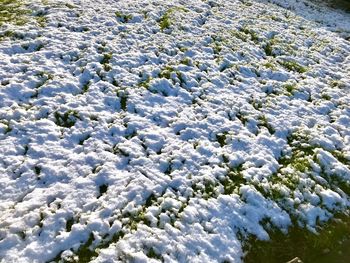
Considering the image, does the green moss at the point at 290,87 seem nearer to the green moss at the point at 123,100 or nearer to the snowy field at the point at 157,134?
the snowy field at the point at 157,134

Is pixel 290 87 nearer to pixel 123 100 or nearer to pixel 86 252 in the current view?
pixel 123 100

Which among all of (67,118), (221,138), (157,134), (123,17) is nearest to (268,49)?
(123,17)

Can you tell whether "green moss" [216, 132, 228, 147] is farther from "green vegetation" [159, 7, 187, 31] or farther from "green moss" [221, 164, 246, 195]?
"green vegetation" [159, 7, 187, 31]

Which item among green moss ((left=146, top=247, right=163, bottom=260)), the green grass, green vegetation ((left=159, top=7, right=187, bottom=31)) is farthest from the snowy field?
the green grass

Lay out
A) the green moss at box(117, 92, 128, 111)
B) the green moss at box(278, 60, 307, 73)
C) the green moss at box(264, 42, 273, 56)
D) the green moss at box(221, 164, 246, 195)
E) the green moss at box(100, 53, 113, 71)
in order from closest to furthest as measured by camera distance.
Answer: the green moss at box(221, 164, 246, 195)
the green moss at box(117, 92, 128, 111)
the green moss at box(100, 53, 113, 71)
the green moss at box(278, 60, 307, 73)
the green moss at box(264, 42, 273, 56)

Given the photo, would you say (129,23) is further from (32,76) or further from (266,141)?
(266,141)

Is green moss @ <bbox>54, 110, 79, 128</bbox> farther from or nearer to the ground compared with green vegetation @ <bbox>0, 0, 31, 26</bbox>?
nearer to the ground

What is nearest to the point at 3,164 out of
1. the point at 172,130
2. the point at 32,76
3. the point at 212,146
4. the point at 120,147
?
the point at 120,147

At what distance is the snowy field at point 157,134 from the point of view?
8.84 meters

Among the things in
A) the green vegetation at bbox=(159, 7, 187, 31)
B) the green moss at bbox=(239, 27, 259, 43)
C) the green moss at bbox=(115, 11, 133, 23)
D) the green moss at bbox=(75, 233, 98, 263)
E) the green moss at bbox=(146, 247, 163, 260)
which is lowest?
the green moss at bbox=(75, 233, 98, 263)

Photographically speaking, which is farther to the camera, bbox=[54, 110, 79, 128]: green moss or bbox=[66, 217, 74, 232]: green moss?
bbox=[54, 110, 79, 128]: green moss

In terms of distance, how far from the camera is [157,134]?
11602mm


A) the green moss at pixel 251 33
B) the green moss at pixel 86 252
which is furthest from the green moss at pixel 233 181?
the green moss at pixel 251 33

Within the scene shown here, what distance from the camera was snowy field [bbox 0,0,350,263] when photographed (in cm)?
884
